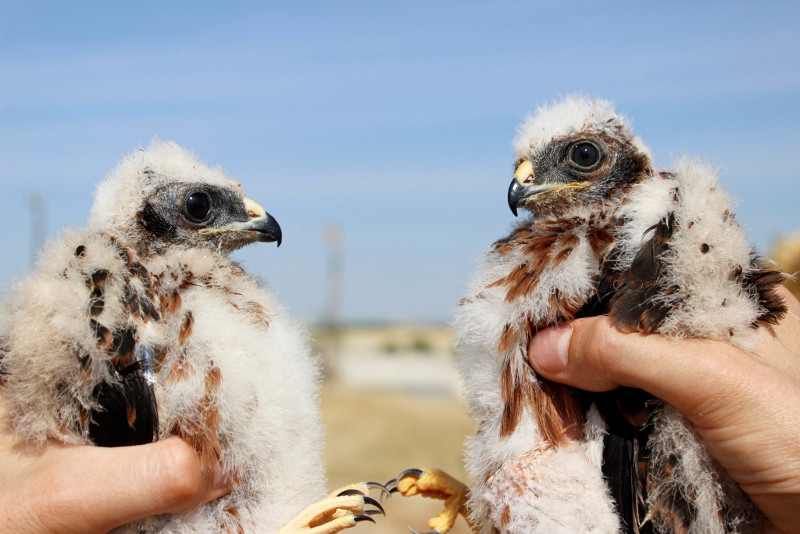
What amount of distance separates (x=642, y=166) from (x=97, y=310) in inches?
95.7

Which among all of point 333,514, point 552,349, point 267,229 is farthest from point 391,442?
point 552,349

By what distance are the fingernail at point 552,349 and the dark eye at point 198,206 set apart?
5.54 ft

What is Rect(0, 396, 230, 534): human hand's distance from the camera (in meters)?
2.45

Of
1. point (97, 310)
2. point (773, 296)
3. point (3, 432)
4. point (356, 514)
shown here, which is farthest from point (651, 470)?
point (3, 432)

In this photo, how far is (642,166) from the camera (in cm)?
332

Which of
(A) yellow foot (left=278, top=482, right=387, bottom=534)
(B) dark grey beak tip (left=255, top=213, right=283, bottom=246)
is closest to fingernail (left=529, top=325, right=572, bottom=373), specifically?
(A) yellow foot (left=278, top=482, right=387, bottom=534)

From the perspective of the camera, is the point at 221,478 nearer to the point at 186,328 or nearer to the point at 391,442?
the point at 186,328

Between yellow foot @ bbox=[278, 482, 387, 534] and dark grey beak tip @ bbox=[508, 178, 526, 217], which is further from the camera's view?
dark grey beak tip @ bbox=[508, 178, 526, 217]

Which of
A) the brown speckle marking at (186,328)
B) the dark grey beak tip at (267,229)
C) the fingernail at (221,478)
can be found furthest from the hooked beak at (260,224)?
the fingernail at (221,478)

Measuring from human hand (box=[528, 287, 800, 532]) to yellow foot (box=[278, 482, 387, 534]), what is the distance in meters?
1.16

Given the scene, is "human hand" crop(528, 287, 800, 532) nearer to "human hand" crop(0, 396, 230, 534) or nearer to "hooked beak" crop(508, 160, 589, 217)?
"hooked beak" crop(508, 160, 589, 217)

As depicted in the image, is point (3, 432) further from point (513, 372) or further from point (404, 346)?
point (404, 346)

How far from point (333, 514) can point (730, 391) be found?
1.67 m

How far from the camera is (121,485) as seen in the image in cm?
244
